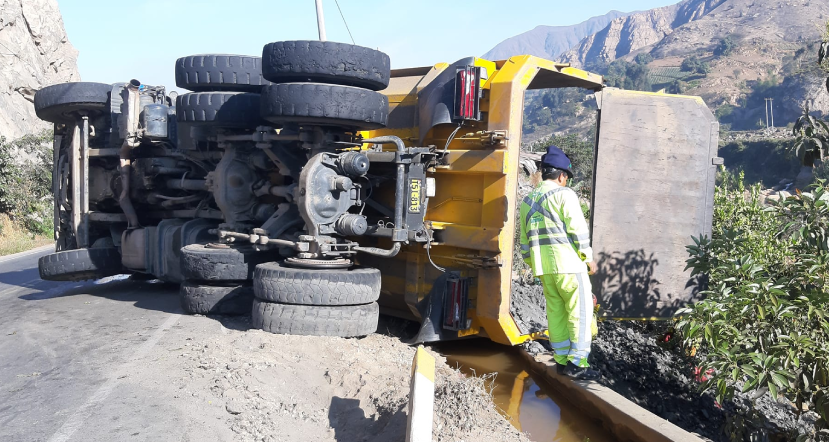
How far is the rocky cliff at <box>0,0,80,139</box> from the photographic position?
91.7 ft

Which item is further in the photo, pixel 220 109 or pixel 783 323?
pixel 220 109

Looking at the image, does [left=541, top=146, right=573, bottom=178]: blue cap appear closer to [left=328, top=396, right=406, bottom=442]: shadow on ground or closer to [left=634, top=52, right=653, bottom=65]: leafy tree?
[left=328, top=396, right=406, bottom=442]: shadow on ground

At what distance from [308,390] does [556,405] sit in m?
1.75

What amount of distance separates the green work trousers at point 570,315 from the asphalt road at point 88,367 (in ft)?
7.89

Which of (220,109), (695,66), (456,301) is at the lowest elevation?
(456,301)

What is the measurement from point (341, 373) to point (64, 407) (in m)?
1.62

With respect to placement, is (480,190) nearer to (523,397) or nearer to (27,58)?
(523,397)

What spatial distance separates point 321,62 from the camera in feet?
18.5

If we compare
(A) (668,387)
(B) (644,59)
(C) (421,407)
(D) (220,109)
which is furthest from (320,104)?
(B) (644,59)

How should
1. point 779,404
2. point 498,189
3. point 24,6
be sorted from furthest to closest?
point 24,6 → point 498,189 → point 779,404

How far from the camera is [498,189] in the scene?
17.2 feet

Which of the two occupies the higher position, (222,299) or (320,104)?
(320,104)

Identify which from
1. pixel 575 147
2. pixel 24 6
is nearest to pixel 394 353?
pixel 575 147

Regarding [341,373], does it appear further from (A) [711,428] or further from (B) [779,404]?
(B) [779,404]
